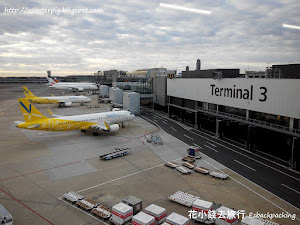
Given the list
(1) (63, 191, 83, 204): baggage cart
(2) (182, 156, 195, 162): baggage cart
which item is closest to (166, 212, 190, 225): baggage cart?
(1) (63, 191, 83, 204): baggage cart

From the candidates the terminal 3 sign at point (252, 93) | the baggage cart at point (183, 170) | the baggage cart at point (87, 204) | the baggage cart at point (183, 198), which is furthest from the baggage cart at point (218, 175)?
the baggage cart at point (87, 204)

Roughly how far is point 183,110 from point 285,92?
3676 centimetres

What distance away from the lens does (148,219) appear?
21.3 metres

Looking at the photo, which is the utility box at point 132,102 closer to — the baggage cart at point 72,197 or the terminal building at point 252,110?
the terminal building at point 252,110

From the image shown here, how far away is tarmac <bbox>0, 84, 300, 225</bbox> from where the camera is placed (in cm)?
2556

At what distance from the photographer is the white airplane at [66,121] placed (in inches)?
1817

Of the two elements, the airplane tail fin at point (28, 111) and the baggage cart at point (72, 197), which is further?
the airplane tail fin at point (28, 111)

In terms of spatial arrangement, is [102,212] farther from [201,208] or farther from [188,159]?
[188,159]

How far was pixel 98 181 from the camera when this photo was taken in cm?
3186

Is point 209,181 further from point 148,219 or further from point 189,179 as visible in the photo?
point 148,219

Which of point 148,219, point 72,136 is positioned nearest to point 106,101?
point 72,136

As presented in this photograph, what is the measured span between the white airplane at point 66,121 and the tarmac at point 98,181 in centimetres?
388

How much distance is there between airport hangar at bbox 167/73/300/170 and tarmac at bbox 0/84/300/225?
12133mm

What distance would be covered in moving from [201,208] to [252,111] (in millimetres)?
29869
